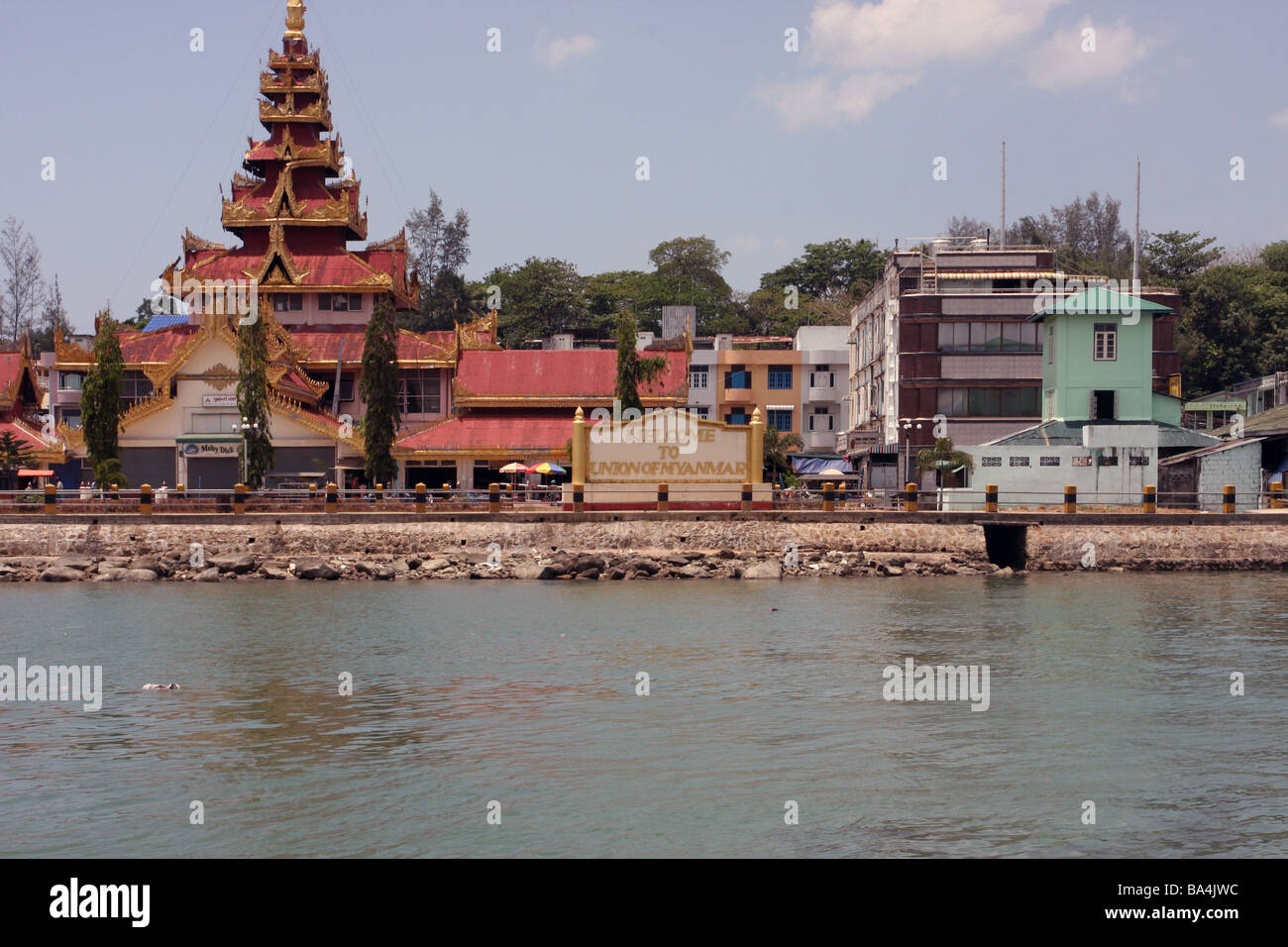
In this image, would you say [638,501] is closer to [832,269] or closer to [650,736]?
[650,736]

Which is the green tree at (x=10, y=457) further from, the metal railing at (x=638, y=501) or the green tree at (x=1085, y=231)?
the green tree at (x=1085, y=231)

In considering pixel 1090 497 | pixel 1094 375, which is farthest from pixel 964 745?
pixel 1094 375

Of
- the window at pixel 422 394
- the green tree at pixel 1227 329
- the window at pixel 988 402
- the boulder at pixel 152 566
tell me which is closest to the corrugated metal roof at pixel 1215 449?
the window at pixel 988 402

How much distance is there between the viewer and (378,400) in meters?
54.9

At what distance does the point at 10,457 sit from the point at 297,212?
65.2ft

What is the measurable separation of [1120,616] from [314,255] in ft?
162

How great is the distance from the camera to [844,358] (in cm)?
8606

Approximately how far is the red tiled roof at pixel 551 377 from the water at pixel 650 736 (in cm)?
2942

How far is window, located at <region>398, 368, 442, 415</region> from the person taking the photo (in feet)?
211

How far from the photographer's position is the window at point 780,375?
83.8 metres

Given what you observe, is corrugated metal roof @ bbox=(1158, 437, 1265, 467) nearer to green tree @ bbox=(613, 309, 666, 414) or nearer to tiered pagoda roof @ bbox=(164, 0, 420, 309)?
green tree @ bbox=(613, 309, 666, 414)

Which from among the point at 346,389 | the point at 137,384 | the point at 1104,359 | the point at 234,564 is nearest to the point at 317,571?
the point at 234,564
